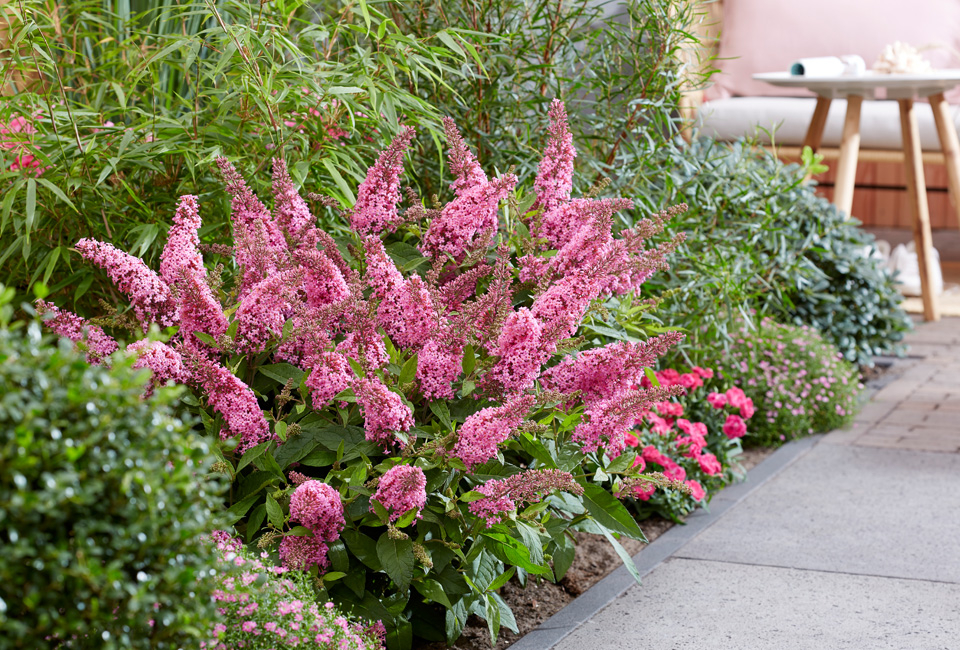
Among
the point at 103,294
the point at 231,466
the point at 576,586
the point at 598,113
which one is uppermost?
the point at 598,113

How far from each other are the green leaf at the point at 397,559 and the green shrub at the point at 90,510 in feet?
1.69

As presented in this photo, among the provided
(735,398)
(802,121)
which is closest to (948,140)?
(802,121)

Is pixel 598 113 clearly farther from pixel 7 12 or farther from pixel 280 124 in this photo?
pixel 7 12

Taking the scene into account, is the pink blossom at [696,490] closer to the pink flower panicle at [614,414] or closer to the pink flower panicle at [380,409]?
the pink flower panicle at [614,414]

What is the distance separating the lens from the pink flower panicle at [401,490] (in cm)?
149

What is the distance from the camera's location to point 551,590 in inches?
83.4

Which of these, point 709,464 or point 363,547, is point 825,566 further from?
point 363,547

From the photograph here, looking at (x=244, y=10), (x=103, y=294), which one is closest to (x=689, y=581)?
(x=103, y=294)

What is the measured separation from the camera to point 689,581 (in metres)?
2.15

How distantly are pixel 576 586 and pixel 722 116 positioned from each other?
14.0 ft

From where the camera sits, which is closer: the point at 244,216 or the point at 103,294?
the point at 244,216

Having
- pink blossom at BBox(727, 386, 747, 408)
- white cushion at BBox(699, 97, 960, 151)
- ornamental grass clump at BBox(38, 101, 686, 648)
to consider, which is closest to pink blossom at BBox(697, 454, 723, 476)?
pink blossom at BBox(727, 386, 747, 408)

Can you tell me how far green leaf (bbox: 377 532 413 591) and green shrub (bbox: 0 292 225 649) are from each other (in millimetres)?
516

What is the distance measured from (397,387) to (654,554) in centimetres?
91
